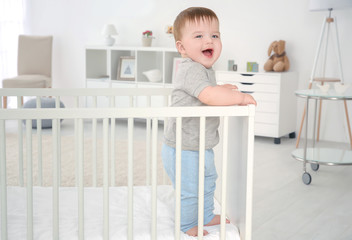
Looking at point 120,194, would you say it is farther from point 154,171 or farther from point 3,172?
point 3,172

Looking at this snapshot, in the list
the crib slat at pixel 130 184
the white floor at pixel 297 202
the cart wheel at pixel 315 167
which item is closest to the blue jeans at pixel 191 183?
the crib slat at pixel 130 184

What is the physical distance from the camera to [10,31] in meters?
6.41

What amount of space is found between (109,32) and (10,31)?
168cm

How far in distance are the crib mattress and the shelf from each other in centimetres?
155

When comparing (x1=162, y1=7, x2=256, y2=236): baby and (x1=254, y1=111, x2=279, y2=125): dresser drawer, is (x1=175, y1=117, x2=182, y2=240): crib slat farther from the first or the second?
(x1=254, y1=111, x2=279, y2=125): dresser drawer

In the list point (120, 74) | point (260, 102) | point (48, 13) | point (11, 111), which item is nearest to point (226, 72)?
point (260, 102)

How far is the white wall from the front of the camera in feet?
15.0

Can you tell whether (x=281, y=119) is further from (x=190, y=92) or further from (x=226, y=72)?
(x=190, y=92)

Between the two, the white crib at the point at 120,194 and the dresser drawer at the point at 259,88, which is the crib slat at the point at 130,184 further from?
the dresser drawer at the point at 259,88

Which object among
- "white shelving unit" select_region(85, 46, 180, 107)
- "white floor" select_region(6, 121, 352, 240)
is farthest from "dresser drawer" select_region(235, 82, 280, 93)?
"white shelving unit" select_region(85, 46, 180, 107)

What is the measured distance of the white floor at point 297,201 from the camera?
7.80ft

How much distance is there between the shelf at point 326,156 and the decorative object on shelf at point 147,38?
244 cm

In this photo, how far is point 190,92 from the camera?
5.01 ft

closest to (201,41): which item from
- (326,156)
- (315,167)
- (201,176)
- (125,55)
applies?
(201,176)
